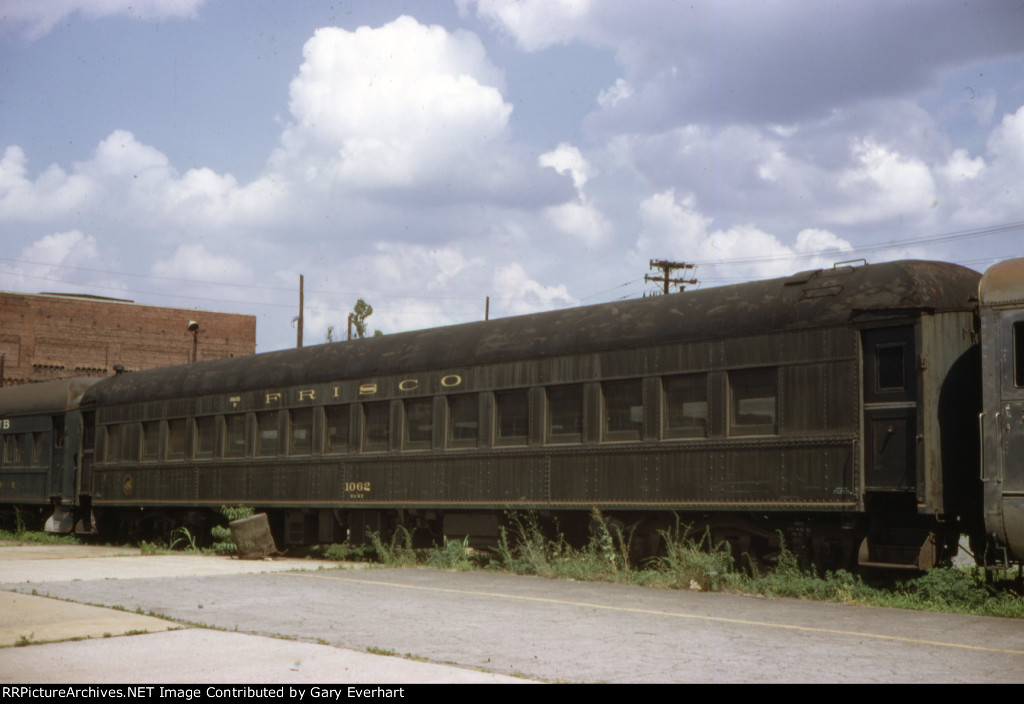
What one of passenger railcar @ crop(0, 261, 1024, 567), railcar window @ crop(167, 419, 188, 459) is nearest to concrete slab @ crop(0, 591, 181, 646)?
passenger railcar @ crop(0, 261, 1024, 567)

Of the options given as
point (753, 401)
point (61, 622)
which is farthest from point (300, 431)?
point (61, 622)

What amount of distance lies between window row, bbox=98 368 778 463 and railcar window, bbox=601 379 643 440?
0.04ft

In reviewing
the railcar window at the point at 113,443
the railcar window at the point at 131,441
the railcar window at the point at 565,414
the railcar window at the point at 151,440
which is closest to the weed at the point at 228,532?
the railcar window at the point at 151,440

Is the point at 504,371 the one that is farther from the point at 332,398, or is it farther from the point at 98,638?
the point at 98,638

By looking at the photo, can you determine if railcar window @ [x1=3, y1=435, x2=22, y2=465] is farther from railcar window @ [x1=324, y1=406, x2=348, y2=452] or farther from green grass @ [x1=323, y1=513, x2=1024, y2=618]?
green grass @ [x1=323, y1=513, x2=1024, y2=618]

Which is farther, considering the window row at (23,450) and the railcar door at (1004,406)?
the window row at (23,450)

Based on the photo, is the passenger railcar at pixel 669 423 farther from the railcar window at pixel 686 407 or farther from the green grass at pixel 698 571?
the green grass at pixel 698 571

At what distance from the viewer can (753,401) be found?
12672 mm

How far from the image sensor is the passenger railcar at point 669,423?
11375 mm

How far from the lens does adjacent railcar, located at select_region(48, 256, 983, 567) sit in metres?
11.4

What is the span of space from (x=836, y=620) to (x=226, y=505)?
13.0 metres

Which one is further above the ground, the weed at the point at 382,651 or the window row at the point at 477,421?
the window row at the point at 477,421

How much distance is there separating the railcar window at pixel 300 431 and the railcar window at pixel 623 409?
6.29m

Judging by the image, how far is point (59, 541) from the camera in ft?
77.4
